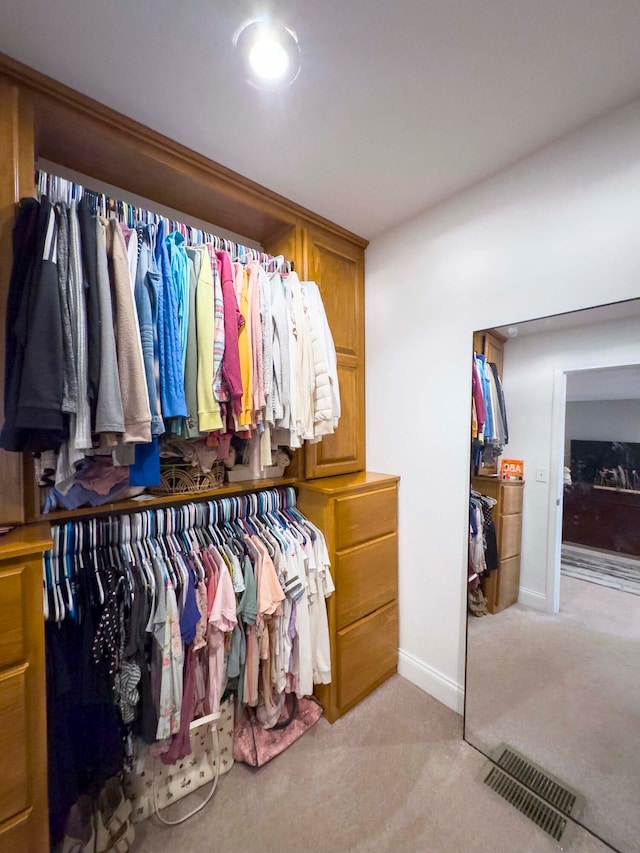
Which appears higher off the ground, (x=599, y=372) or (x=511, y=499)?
(x=599, y=372)

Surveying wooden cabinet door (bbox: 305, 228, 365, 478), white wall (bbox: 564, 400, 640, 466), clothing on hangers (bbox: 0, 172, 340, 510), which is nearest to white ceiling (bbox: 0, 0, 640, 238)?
clothing on hangers (bbox: 0, 172, 340, 510)

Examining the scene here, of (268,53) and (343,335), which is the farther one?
(343,335)

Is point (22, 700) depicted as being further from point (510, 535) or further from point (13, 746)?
point (510, 535)

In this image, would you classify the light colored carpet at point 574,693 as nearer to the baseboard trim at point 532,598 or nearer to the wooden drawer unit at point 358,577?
the baseboard trim at point 532,598

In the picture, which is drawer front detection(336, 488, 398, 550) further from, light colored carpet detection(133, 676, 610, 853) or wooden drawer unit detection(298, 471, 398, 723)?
light colored carpet detection(133, 676, 610, 853)

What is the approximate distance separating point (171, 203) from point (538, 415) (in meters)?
1.93

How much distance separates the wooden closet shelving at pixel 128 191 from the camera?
92cm

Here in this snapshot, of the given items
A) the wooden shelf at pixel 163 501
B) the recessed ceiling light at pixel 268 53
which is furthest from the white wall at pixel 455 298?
the recessed ceiling light at pixel 268 53

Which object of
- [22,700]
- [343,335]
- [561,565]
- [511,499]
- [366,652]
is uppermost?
[343,335]

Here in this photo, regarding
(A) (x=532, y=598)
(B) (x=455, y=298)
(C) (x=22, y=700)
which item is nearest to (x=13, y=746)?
(C) (x=22, y=700)

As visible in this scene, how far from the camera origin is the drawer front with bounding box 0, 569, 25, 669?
0.89 m

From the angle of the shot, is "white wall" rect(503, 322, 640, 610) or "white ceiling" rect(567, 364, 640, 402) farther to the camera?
"white wall" rect(503, 322, 640, 610)

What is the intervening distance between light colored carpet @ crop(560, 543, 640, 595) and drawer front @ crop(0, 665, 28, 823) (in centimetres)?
190

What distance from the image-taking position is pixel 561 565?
143 cm
